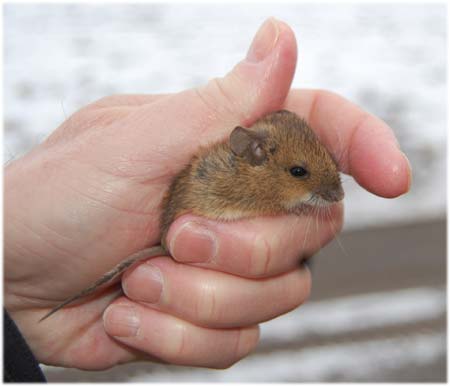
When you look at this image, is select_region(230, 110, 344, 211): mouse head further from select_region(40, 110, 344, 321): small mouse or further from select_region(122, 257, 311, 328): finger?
select_region(122, 257, 311, 328): finger

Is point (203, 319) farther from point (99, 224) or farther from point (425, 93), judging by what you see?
point (425, 93)

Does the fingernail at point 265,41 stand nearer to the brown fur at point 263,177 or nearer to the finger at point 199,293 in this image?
the brown fur at point 263,177

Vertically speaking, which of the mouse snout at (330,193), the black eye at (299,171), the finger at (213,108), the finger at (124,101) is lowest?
the mouse snout at (330,193)

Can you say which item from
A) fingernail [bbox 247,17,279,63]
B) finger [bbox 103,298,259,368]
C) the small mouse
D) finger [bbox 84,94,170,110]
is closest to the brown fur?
the small mouse

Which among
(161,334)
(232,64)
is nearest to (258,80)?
(161,334)

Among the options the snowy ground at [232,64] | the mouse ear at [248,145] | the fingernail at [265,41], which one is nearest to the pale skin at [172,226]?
the fingernail at [265,41]

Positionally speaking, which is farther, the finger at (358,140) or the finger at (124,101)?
the finger at (124,101)

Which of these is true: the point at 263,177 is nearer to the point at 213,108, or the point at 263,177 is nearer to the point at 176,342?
the point at 213,108

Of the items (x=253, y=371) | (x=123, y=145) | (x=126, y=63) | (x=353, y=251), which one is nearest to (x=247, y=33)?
(x=126, y=63)
